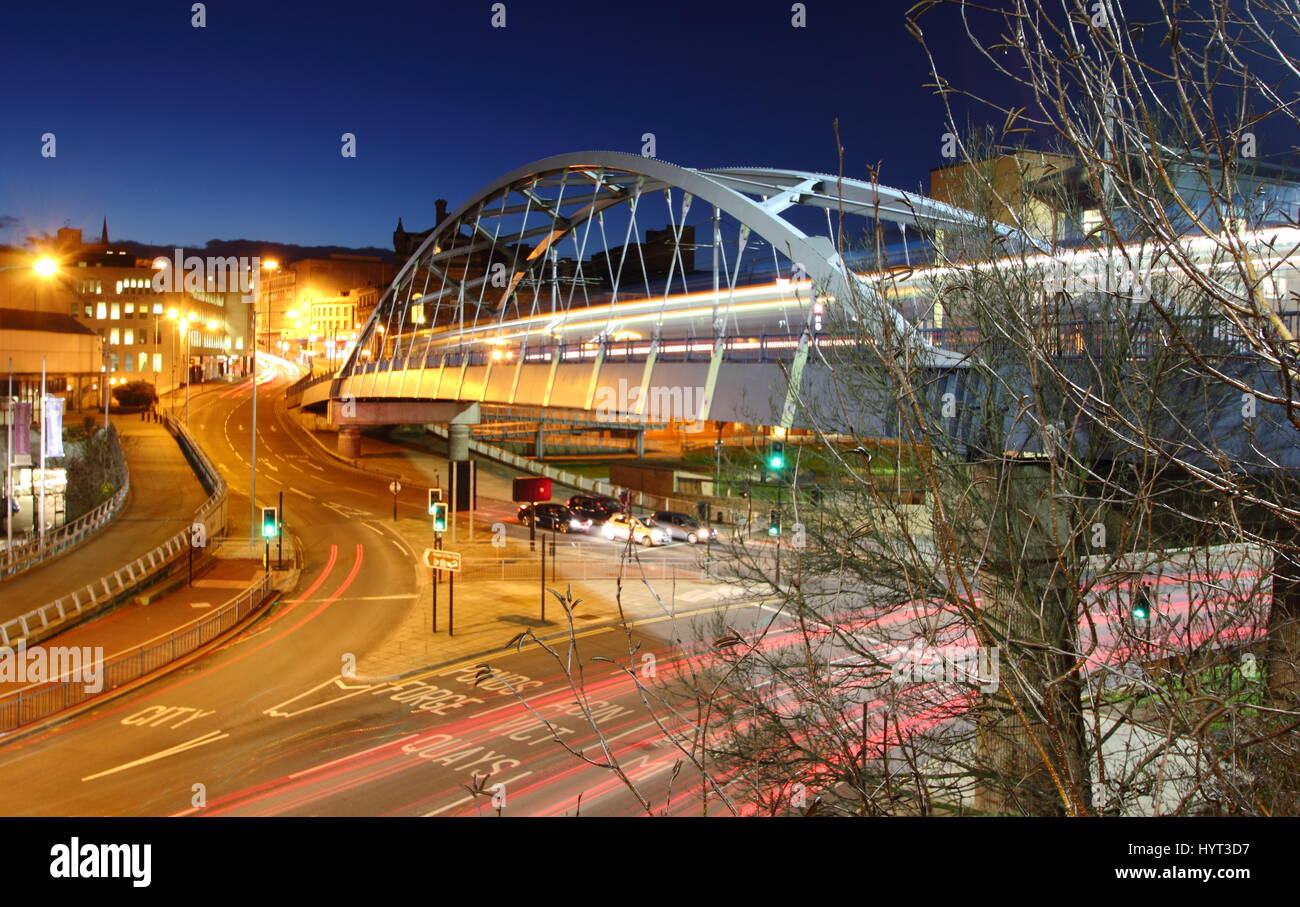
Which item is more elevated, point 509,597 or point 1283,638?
point 1283,638

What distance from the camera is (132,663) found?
61.0 feet

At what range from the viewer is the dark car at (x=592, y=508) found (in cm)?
3888

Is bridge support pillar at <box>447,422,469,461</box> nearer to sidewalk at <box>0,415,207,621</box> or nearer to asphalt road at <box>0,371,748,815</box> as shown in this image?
sidewalk at <box>0,415,207,621</box>

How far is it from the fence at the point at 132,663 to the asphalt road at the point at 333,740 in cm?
47

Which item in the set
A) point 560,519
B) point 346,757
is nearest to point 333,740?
point 346,757

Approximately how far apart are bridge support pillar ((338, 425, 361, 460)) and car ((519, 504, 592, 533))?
2488 cm

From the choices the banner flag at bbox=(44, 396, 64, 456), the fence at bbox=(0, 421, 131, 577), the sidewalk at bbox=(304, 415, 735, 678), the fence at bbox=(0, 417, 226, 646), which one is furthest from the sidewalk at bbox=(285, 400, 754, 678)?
the banner flag at bbox=(44, 396, 64, 456)

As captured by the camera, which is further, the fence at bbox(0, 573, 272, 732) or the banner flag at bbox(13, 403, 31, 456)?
the banner flag at bbox(13, 403, 31, 456)

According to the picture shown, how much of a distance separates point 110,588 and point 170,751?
38.0ft

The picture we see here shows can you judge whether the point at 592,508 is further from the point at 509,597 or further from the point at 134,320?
the point at 134,320

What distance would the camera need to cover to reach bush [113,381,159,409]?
77.6 metres

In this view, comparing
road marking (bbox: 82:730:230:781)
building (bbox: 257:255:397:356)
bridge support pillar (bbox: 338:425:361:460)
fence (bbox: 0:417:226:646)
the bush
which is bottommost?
road marking (bbox: 82:730:230:781)

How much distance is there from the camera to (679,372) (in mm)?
20891

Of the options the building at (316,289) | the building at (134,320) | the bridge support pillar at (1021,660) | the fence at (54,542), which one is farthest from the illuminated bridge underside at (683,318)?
the building at (316,289)
